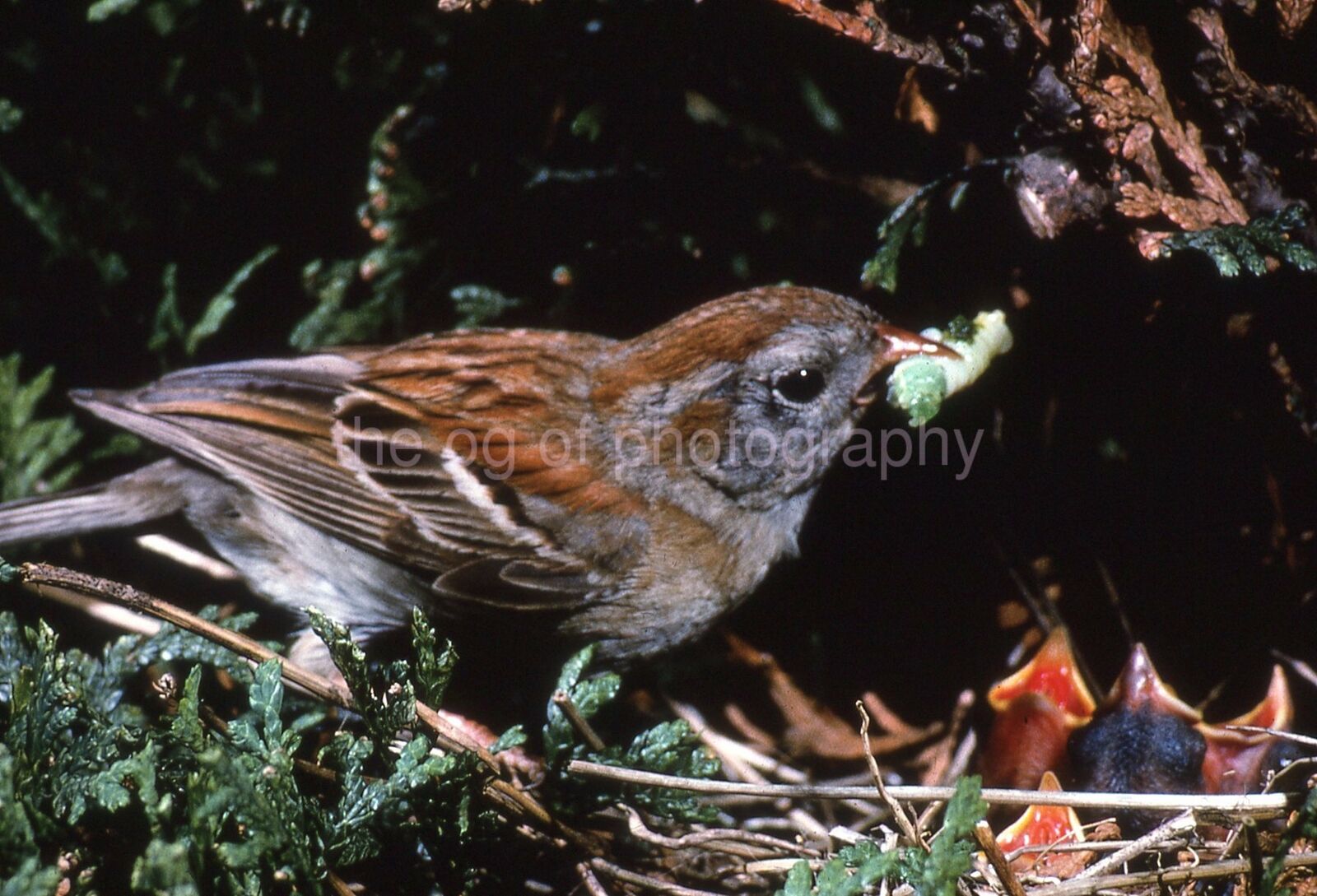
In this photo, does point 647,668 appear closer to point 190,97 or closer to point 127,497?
point 127,497

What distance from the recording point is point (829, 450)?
335 cm

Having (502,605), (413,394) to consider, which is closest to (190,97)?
(413,394)

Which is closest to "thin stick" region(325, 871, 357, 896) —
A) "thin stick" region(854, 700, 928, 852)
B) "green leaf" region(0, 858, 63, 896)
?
"green leaf" region(0, 858, 63, 896)

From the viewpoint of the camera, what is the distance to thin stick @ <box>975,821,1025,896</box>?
2.22 metres

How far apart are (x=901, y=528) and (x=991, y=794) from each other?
1262mm

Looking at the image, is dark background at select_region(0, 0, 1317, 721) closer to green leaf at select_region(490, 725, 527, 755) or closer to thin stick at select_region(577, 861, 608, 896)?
thin stick at select_region(577, 861, 608, 896)

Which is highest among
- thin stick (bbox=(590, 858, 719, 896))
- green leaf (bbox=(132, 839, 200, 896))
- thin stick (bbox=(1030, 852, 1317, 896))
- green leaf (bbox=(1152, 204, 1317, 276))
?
green leaf (bbox=(1152, 204, 1317, 276))

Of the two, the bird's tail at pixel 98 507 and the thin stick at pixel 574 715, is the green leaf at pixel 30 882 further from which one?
the bird's tail at pixel 98 507

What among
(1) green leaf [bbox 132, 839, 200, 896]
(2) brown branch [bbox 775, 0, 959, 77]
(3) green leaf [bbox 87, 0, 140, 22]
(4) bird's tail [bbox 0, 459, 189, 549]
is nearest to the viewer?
(1) green leaf [bbox 132, 839, 200, 896]

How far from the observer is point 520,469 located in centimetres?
327

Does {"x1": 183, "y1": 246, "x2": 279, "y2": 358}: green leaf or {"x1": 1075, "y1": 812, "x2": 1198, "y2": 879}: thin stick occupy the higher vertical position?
{"x1": 183, "y1": 246, "x2": 279, "y2": 358}: green leaf

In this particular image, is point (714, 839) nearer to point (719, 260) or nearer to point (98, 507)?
point (719, 260)

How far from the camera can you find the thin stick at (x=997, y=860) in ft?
7.29

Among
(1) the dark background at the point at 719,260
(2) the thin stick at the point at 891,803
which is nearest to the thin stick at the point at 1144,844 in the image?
(2) the thin stick at the point at 891,803
